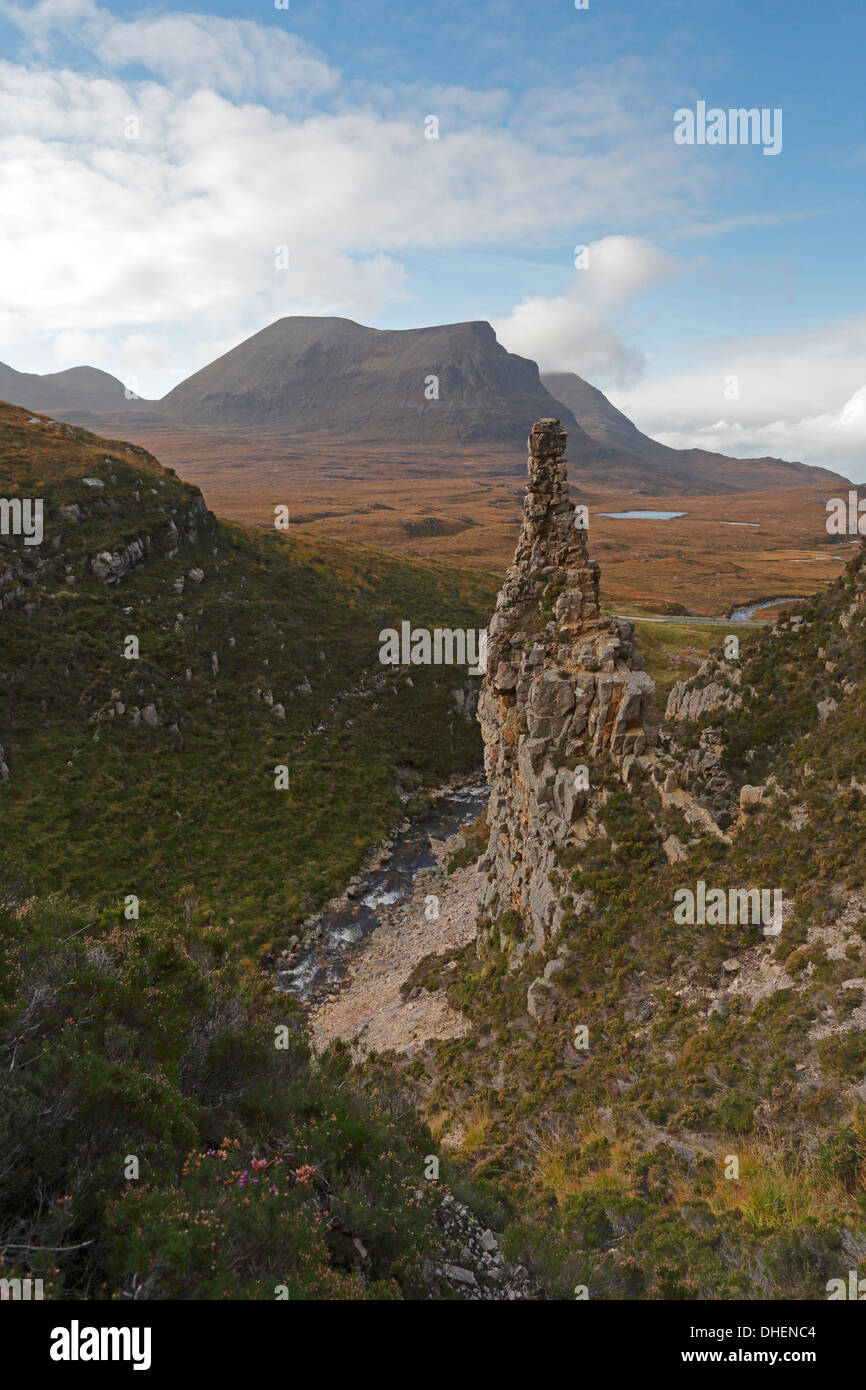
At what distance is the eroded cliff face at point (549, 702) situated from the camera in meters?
21.3

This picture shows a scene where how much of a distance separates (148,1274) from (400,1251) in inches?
149

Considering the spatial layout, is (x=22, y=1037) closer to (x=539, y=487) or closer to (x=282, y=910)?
(x=539, y=487)

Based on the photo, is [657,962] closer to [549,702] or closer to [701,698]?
[549,702]

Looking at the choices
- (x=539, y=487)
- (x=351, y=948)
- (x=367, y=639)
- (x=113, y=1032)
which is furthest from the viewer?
(x=367, y=639)

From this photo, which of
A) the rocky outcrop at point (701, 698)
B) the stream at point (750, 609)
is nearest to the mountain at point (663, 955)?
the rocky outcrop at point (701, 698)

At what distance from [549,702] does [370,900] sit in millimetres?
17904

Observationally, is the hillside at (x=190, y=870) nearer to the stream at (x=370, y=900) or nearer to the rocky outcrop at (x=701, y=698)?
the stream at (x=370, y=900)

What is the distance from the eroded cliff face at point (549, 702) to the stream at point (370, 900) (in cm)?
805

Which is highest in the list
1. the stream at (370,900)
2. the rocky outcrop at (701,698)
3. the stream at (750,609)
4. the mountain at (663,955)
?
the stream at (750,609)

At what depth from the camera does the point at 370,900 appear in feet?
114

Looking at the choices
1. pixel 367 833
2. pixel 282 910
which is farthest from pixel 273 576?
pixel 282 910

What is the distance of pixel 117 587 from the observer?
162 ft

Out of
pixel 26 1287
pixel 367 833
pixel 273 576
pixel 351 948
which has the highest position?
pixel 273 576

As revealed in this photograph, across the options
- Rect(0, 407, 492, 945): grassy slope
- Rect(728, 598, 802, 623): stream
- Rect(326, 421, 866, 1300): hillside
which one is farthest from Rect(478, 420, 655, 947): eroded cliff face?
Rect(728, 598, 802, 623): stream
